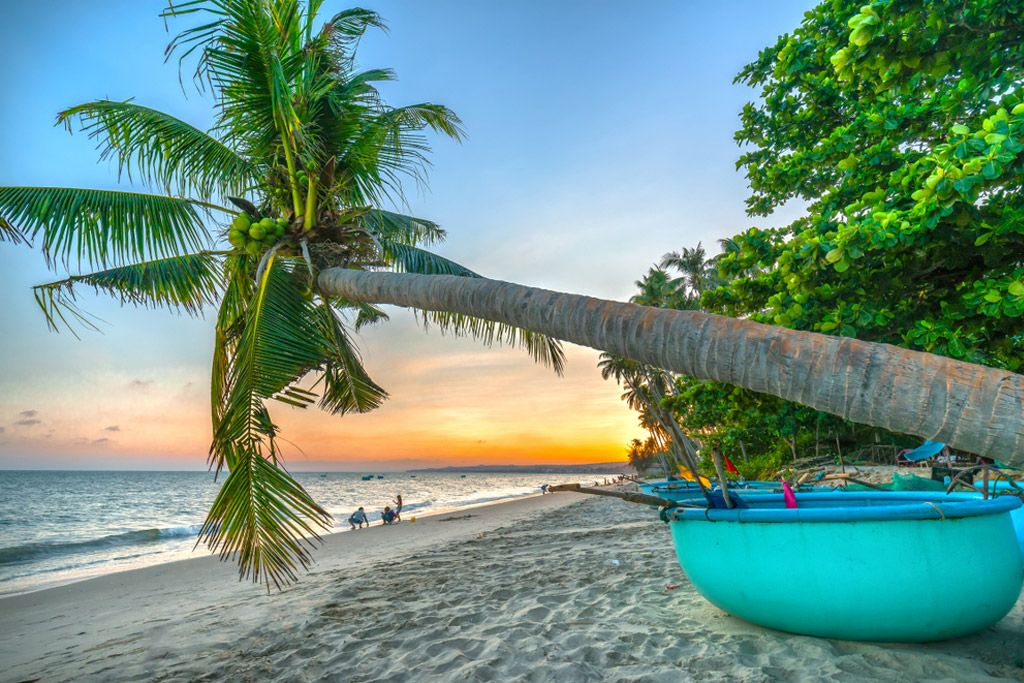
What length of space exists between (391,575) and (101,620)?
3787 mm

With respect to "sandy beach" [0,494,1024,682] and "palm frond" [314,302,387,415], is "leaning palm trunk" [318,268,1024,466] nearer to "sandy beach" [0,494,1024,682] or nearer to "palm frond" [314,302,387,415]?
"sandy beach" [0,494,1024,682]

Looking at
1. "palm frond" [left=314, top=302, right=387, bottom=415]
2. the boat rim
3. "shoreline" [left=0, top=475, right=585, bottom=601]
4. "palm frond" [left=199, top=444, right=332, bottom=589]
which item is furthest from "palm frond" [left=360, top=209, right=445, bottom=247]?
the boat rim

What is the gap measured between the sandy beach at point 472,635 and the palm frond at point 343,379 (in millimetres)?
2364

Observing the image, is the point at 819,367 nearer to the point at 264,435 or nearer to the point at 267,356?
the point at 264,435

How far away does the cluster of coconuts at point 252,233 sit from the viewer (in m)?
5.65

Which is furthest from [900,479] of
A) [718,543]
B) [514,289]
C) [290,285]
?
[290,285]

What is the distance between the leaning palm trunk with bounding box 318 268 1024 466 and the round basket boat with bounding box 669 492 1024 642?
41.1 inches

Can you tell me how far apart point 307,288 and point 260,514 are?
2.67 metres

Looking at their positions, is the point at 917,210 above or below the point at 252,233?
below

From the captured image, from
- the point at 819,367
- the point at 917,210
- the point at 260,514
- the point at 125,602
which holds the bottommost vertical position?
the point at 125,602

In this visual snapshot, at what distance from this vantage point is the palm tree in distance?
2.20 meters

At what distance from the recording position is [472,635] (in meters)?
3.95

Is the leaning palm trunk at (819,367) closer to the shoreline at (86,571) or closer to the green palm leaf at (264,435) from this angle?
the green palm leaf at (264,435)

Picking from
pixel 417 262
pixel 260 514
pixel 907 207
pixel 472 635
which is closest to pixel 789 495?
pixel 907 207
